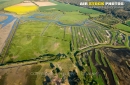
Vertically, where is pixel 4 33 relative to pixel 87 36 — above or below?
above

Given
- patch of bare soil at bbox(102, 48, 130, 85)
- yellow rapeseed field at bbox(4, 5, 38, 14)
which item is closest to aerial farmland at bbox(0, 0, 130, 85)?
patch of bare soil at bbox(102, 48, 130, 85)

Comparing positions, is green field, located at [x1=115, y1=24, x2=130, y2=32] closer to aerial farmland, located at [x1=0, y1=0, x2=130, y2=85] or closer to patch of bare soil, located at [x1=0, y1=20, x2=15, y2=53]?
aerial farmland, located at [x1=0, y1=0, x2=130, y2=85]

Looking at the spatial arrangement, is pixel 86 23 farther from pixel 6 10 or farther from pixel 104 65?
pixel 6 10

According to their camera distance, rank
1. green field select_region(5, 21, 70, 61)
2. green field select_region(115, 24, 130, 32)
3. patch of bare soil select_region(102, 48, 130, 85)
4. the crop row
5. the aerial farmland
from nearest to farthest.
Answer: the aerial farmland, patch of bare soil select_region(102, 48, 130, 85), green field select_region(5, 21, 70, 61), the crop row, green field select_region(115, 24, 130, 32)

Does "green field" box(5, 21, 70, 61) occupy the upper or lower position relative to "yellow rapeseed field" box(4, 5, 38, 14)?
lower

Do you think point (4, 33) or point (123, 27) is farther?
point (123, 27)

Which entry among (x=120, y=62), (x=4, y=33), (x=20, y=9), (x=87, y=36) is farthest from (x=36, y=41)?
(x=20, y=9)

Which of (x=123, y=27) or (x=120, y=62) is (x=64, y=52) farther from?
(x=123, y=27)
